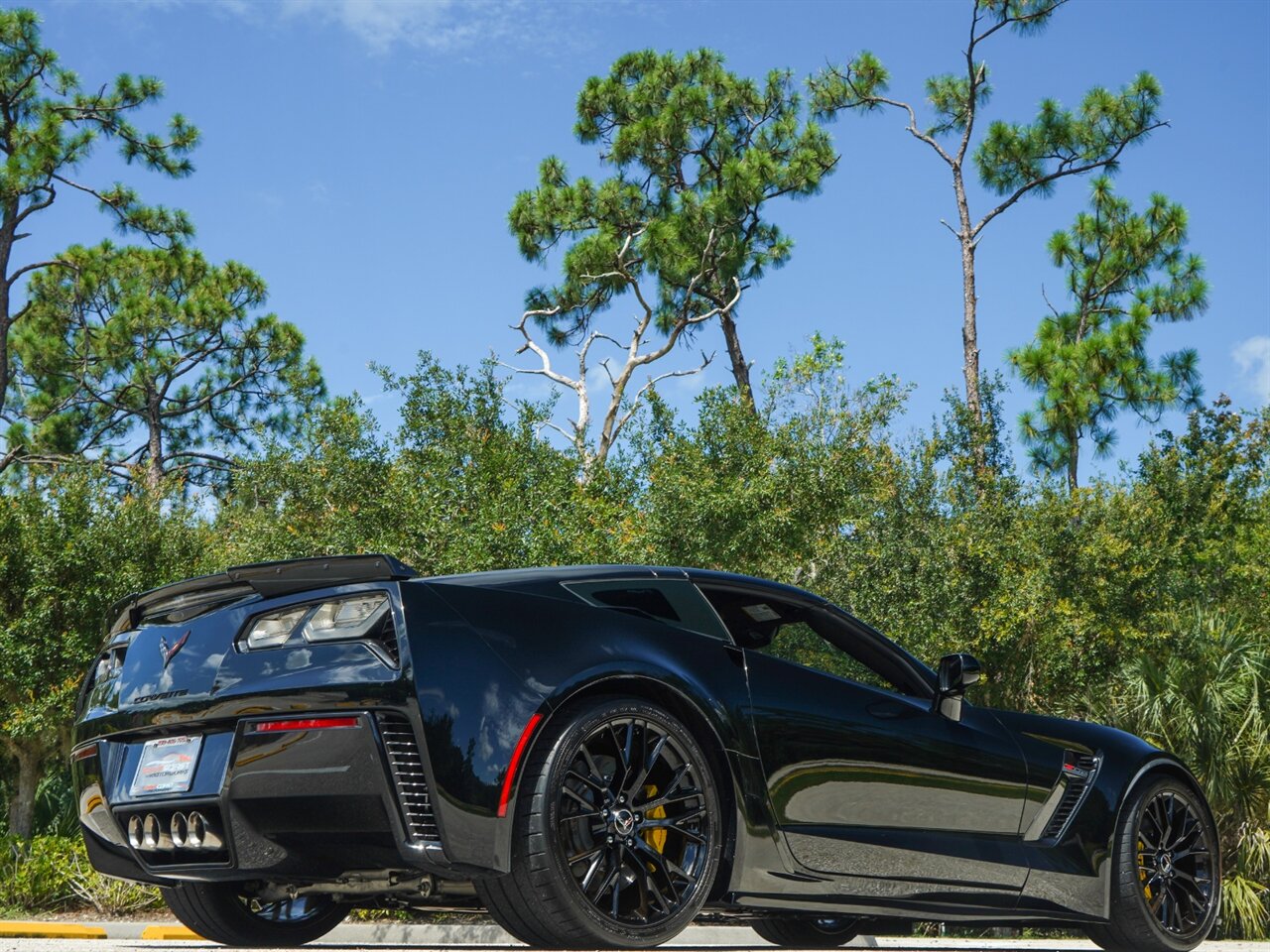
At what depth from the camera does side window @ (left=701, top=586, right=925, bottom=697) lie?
5461mm

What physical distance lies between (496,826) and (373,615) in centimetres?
76

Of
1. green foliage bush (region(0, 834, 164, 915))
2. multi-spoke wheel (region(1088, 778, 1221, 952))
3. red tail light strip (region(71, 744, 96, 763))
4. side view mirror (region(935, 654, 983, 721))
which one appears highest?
side view mirror (region(935, 654, 983, 721))

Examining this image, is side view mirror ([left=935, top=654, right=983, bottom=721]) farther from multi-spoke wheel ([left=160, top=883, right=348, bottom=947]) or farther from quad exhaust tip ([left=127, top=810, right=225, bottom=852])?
quad exhaust tip ([left=127, top=810, right=225, bottom=852])

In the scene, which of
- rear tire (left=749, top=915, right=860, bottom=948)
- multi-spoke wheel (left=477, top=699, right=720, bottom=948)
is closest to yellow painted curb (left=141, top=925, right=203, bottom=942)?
rear tire (left=749, top=915, right=860, bottom=948)

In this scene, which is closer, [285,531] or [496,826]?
[496,826]

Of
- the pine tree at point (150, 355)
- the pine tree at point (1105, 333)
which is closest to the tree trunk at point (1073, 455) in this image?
the pine tree at point (1105, 333)

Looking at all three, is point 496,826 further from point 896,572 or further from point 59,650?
point 59,650

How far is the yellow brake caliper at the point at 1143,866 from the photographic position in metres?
6.23

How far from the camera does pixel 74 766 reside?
17.4ft

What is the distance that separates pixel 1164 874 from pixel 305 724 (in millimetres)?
4084

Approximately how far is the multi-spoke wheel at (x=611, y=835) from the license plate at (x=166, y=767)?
1088 millimetres

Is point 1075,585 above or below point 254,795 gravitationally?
above

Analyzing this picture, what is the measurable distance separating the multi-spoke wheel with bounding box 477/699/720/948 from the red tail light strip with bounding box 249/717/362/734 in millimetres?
Answer: 563

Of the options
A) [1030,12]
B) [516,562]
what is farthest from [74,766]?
[1030,12]
